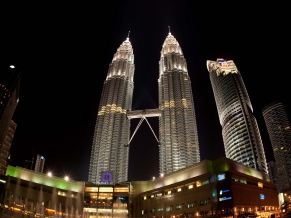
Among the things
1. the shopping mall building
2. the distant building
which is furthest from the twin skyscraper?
the distant building

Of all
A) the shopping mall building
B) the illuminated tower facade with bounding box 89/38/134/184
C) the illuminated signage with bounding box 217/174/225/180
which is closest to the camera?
the shopping mall building

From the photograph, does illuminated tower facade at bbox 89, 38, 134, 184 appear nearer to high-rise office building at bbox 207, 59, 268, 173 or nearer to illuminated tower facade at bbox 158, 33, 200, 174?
illuminated tower facade at bbox 158, 33, 200, 174

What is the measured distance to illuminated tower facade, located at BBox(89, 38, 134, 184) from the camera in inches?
5965

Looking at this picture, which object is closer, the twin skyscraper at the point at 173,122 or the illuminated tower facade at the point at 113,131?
the twin skyscraper at the point at 173,122

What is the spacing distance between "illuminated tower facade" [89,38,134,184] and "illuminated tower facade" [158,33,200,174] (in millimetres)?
24944

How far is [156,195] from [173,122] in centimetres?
5920

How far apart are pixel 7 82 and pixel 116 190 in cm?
7511

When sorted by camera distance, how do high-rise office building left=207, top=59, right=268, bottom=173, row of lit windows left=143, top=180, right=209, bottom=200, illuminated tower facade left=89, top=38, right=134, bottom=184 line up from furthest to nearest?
illuminated tower facade left=89, top=38, right=134, bottom=184, high-rise office building left=207, top=59, right=268, bottom=173, row of lit windows left=143, top=180, right=209, bottom=200

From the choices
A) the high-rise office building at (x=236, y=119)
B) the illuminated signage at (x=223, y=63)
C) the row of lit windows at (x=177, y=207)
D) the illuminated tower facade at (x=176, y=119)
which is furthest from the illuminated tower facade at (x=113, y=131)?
the illuminated signage at (x=223, y=63)

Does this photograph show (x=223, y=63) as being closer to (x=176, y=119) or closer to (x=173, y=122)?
(x=176, y=119)

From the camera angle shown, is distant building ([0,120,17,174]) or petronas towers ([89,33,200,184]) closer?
petronas towers ([89,33,200,184])

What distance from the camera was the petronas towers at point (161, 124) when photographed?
144 metres

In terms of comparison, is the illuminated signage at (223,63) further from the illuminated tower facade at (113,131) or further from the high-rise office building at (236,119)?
the illuminated tower facade at (113,131)

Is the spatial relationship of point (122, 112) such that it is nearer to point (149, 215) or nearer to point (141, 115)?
point (141, 115)
